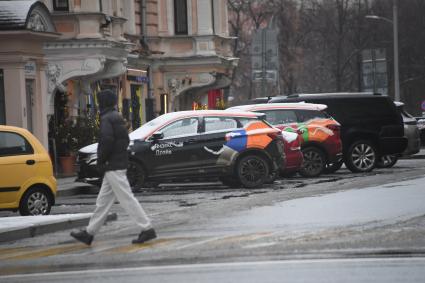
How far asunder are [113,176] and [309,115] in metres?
13.1

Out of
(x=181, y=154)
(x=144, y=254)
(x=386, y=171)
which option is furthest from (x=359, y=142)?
(x=144, y=254)

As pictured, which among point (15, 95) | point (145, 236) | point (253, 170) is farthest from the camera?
point (15, 95)

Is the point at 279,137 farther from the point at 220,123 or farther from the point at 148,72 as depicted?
the point at 148,72

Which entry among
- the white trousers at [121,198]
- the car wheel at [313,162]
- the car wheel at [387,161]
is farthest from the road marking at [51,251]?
the car wheel at [387,161]

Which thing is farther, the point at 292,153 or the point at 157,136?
the point at 292,153

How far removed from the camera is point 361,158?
26.7 metres

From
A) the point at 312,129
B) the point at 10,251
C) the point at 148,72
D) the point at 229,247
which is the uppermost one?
the point at 148,72

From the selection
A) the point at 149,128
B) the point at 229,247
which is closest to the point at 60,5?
the point at 149,128

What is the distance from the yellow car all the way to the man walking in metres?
4.46

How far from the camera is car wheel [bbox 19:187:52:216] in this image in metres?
17.1

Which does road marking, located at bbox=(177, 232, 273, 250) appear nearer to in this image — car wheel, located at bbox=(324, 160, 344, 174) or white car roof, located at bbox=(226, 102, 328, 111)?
white car roof, located at bbox=(226, 102, 328, 111)

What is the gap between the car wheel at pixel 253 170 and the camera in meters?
22.3

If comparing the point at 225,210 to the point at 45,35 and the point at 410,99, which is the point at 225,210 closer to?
the point at 45,35

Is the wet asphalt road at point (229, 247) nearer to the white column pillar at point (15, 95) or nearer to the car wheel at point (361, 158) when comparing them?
the car wheel at point (361, 158)
